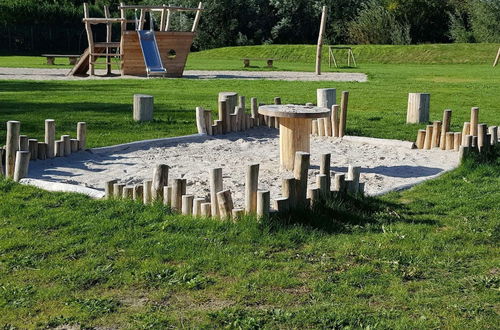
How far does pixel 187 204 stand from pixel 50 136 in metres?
3.96

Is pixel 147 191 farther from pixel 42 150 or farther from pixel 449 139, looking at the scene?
pixel 449 139

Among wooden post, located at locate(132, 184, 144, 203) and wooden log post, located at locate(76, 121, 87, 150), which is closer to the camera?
wooden post, located at locate(132, 184, 144, 203)

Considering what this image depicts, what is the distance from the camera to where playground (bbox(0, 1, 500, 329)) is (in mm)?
5359

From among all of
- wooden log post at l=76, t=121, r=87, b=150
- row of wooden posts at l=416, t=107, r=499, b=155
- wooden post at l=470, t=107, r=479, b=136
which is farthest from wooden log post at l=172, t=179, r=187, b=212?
wooden post at l=470, t=107, r=479, b=136

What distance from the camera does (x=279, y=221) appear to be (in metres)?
7.11

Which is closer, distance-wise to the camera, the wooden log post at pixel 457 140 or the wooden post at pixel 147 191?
the wooden post at pixel 147 191

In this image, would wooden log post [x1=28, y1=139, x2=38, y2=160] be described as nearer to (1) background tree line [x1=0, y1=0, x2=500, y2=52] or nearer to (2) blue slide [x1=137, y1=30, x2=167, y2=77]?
(2) blue slide [x1=137, y1=30, x2=167, y2=77]

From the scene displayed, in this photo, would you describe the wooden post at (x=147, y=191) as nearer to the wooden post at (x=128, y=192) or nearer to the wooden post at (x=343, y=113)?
the wooden post at (x=128, y=192)

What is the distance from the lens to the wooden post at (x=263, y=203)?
6945 millimetres

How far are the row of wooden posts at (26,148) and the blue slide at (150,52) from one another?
653 inches

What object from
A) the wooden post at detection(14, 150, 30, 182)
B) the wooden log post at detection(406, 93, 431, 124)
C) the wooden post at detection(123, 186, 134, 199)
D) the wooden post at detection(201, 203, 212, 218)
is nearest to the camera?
the wooden post at detection(201, 203, 212, 218)

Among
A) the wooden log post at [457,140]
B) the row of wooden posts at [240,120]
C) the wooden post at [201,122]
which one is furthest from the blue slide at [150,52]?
the wooden log post at [457,140]

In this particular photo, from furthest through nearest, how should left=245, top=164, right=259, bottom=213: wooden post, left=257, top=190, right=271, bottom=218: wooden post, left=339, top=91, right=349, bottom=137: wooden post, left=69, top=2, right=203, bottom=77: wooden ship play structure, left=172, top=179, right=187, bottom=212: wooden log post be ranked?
left=69, top=2, right=203, bottom=77: wooden ship play structure
left=339, top=91, right=349, bottom=137: wooden post
left=172, top=179, right=187, bottom=212: wooden log post
left=245, top=164, right=259, bottom=213: wooden post
left=257, top=190, right=271, bottom=218: wooden post

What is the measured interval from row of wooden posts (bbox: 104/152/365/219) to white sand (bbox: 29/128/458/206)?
1006 millimetres
